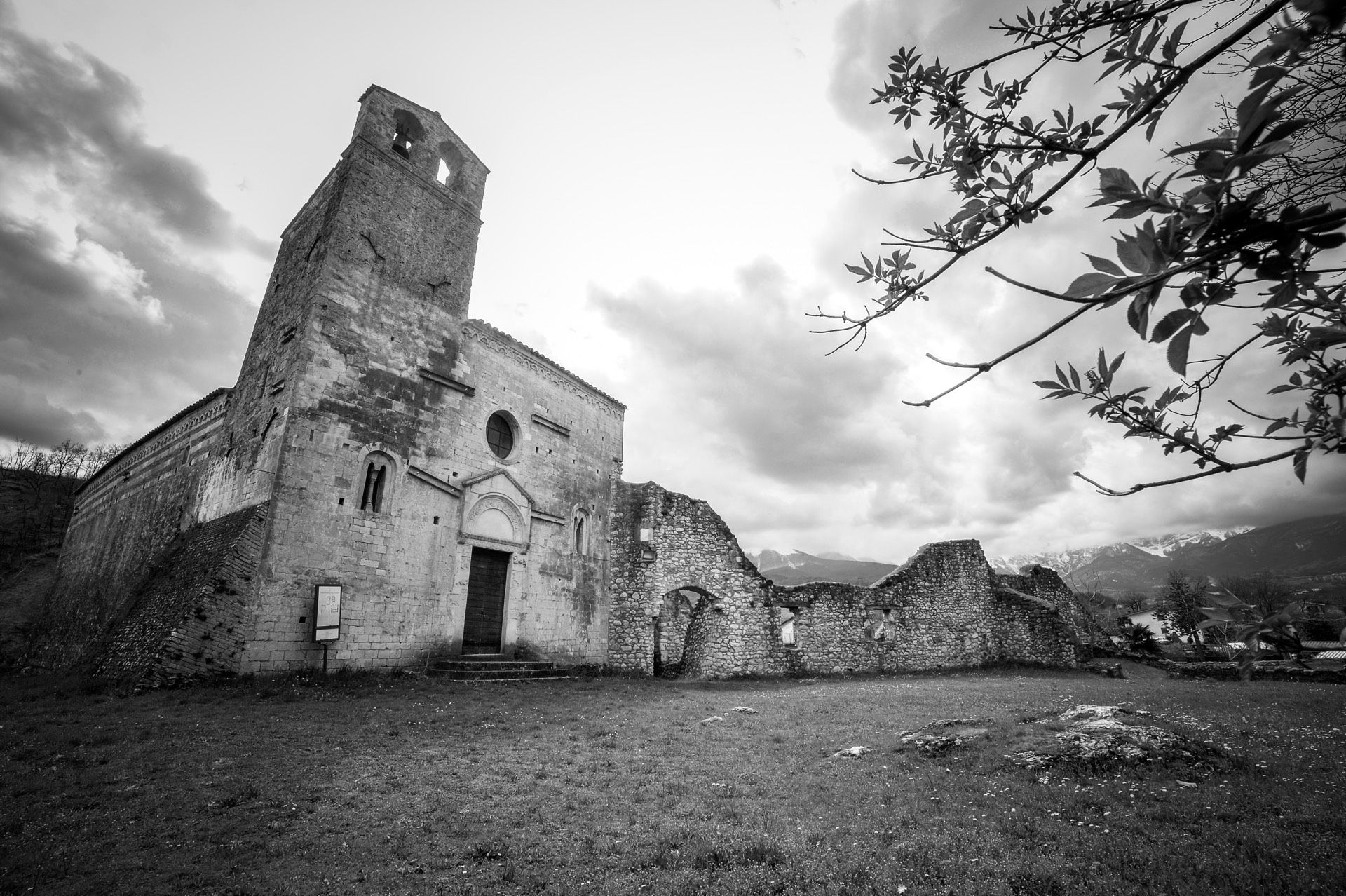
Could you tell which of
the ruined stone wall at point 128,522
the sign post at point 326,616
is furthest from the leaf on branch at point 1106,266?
the ruined stone wall at point 128,522

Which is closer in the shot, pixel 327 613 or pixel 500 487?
pixel 327 613

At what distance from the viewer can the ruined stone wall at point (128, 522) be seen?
632 inches

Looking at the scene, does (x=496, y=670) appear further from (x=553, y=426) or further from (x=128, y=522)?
(x=128, y=522)

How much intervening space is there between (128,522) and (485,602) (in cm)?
1436

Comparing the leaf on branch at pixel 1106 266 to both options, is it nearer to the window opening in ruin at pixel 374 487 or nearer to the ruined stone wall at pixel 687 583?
the window opening in ruin at pixel 374 487

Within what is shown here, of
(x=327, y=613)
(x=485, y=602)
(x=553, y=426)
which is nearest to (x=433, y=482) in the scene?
(x=485, y=602)

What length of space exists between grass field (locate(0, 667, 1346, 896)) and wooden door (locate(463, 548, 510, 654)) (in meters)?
5.17

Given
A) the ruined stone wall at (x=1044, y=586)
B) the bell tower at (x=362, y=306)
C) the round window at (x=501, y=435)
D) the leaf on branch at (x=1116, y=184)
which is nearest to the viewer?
the leaf on branch at (x=1116, y=184)

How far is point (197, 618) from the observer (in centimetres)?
1034

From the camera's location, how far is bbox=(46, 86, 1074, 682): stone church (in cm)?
1182

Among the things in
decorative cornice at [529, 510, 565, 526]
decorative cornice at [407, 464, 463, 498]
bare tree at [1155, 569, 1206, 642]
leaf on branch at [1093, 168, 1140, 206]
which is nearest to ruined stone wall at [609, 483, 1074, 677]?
decorative cornice at [529, 510, 565, 526]

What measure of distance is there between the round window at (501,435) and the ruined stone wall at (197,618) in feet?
19.4

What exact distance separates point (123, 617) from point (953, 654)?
945 inches

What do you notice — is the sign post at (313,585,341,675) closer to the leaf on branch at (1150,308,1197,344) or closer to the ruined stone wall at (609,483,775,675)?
the ruined stone wall at (609,483,775,675)
